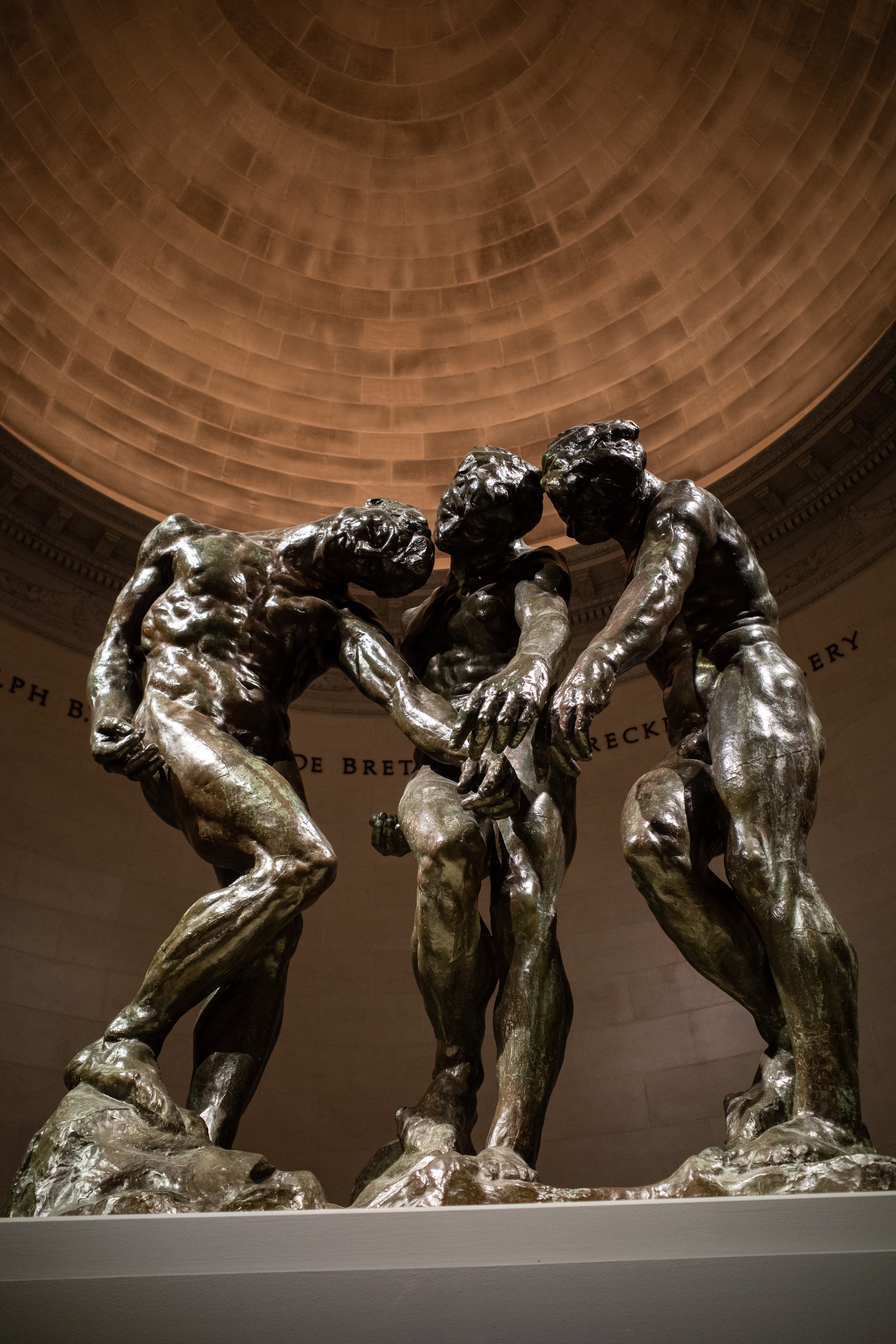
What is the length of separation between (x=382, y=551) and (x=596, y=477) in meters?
0.90

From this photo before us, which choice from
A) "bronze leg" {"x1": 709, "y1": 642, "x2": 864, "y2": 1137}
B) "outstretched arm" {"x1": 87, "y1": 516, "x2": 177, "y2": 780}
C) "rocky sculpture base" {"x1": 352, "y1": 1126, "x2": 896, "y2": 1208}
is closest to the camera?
"rocky sculpture base" {"x1": 352, "y1": 1126, "x2": 896, "y2": 1208}

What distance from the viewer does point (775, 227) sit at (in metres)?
10.8

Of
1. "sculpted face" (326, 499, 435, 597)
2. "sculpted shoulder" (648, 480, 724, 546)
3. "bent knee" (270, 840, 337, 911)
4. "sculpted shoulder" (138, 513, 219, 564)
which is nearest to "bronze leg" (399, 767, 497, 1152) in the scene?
"bent knee" (270, 840, 337, 911)

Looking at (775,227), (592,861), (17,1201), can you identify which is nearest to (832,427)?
(775,227)

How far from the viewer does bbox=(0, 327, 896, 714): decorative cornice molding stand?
8977mm

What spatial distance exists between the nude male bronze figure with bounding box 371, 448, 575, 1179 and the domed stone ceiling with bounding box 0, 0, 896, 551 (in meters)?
7.11

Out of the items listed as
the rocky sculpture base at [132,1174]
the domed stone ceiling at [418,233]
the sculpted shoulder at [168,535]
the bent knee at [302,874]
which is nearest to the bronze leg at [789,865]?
the bent knee at [302,874]

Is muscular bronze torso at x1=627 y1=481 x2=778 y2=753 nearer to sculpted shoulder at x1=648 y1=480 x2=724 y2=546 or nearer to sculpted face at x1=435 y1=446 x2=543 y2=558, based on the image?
sculpted shoulder at x1=648 y1=480 x2=724 y2=546

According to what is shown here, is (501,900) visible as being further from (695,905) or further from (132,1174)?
(132,1174)

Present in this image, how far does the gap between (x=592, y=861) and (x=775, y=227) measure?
640 centimetres

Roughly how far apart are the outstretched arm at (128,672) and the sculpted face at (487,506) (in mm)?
1215

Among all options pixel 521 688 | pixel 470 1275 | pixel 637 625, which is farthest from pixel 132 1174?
pixel 637 625

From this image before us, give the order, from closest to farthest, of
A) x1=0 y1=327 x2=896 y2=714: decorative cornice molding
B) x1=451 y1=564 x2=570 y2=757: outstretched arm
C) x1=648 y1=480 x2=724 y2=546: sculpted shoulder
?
x1=451 y1=564 x2=570 y2=757: outstretched arm
x1=648 y1=480 x2=724 y2=546: sculpted shoulder
x1=0 y1=327 x2=896 y2=714: decorative cornice molding

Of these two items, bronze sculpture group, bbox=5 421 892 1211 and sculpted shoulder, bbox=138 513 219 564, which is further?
sculpted shoulder, bbox=138 513 219 564
